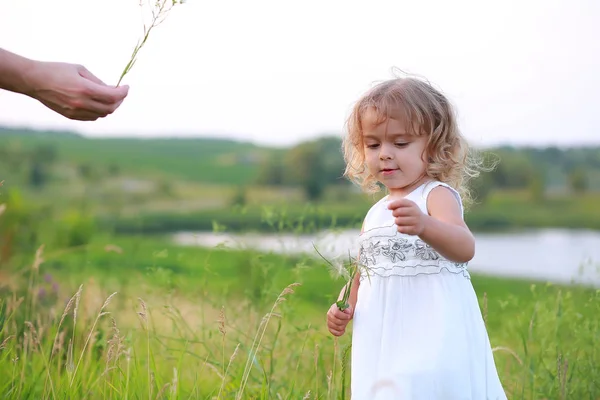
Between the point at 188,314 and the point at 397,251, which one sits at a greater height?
the point at 397,251

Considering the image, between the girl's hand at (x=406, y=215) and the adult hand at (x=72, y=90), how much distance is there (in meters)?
0.95

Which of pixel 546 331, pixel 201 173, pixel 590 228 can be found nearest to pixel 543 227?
pixel 590 228

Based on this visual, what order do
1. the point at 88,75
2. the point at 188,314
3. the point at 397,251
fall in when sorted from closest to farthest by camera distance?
the point at 88,75
the point at 397,251
the point at 188,314

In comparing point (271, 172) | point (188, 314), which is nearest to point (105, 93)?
point (188, 314)

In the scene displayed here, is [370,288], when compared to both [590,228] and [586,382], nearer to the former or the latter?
[586,382]

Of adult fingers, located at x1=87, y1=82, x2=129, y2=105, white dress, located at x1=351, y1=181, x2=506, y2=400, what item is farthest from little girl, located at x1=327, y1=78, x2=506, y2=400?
adult fingers, located at x1=87, y1=82, x2=129, y2=105

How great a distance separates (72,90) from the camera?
2371mm

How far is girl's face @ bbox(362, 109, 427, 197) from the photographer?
254 cm

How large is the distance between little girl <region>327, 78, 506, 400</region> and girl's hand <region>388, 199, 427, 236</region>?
0.08 m

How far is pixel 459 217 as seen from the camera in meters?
2.48

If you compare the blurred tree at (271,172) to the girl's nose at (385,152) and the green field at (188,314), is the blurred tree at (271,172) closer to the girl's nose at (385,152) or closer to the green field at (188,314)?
the green field at (188,314)

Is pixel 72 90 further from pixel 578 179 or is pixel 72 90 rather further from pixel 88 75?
pixel 578 179

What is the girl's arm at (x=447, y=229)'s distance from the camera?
2264 millimetres

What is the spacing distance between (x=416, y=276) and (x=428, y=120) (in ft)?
1.83
